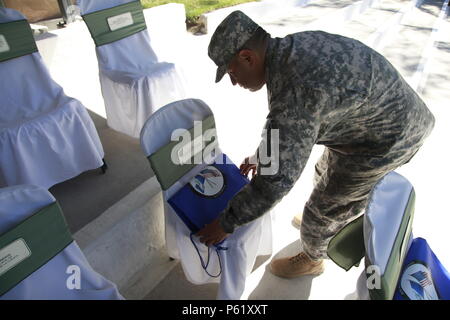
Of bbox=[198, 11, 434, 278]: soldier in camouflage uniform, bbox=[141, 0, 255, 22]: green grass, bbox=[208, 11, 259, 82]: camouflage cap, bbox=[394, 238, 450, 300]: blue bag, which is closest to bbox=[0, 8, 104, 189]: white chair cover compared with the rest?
bbox=[198, 11, 434, 278]: soldier in camouflage uniform

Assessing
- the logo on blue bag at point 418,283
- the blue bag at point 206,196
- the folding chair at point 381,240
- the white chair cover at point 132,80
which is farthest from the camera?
the white chair cover at point 132,80

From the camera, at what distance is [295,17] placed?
612cm

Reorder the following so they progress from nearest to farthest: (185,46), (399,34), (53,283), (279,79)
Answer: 1. (279,79)
2. (53,283)
3. (185,46)
4. (399,34)

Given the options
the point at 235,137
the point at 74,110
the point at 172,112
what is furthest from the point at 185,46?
the point at 172,112

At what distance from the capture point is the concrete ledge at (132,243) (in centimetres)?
165

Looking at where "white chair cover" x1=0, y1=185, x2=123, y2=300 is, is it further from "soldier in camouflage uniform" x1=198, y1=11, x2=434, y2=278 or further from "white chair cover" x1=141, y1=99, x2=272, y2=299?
"soldier in camouflage uniform" x1=198, y1=11, x2=434, y2=278

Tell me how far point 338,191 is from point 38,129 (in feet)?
5.84

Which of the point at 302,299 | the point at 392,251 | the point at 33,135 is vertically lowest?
the point at 302,299

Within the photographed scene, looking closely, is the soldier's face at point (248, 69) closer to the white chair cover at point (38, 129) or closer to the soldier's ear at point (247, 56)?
the soldier's ear at point (247, 56)

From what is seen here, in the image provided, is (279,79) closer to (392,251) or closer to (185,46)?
(392,251)

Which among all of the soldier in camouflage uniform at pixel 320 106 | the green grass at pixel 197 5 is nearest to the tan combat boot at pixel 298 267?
the soldier in camouflage uniform at pixel 320 106

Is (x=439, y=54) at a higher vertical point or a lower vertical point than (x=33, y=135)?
lower

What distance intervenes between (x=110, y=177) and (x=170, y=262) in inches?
32.3

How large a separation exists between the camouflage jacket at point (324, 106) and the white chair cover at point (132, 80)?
5.21 ft
